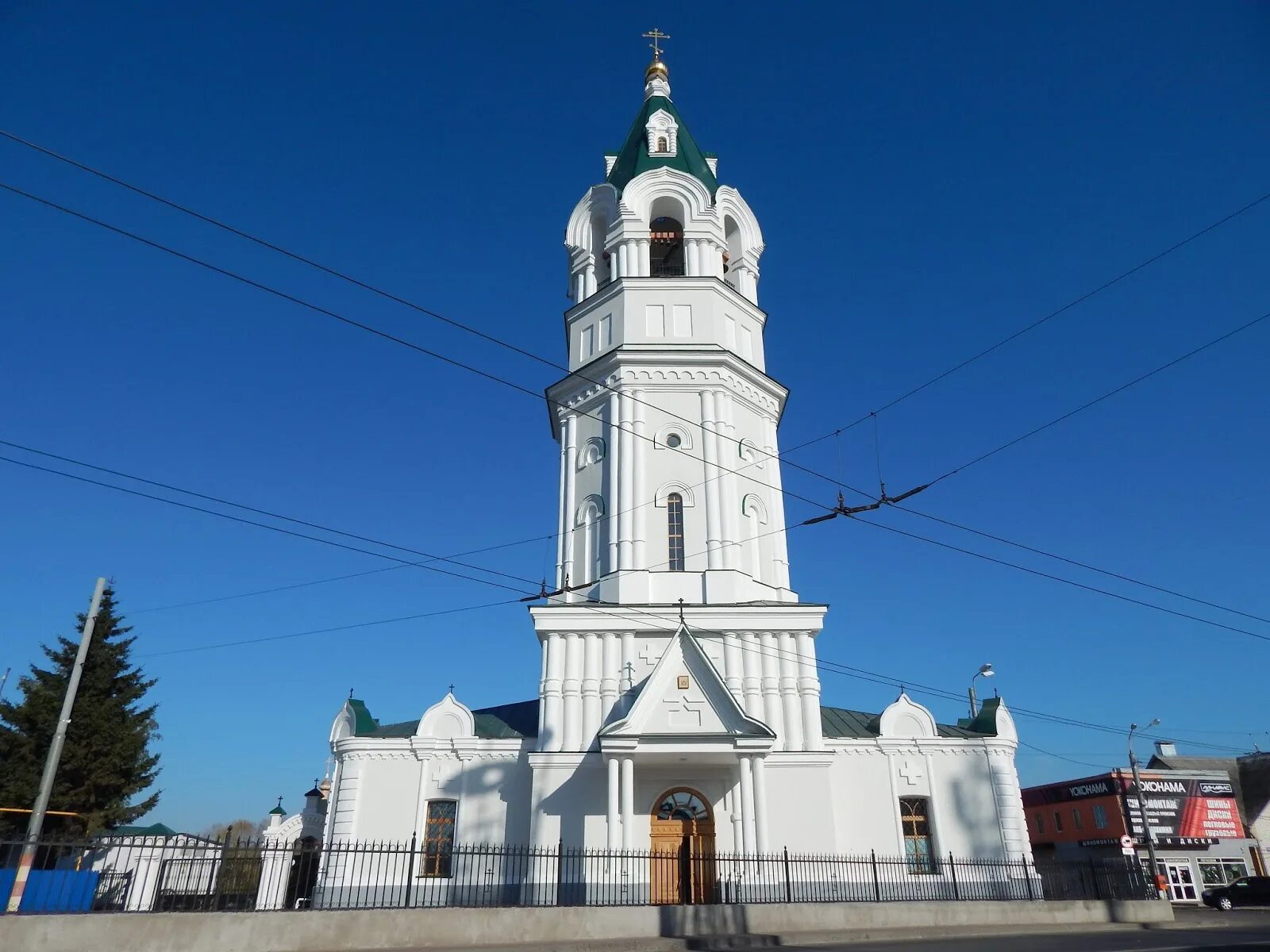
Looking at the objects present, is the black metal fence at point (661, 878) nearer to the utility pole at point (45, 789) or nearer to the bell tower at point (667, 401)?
the utility pole at point (45, 789)

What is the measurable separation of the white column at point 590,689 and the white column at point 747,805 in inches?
140

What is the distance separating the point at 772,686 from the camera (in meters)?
21.9

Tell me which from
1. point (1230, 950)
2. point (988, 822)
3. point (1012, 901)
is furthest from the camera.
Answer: point (988, 822)

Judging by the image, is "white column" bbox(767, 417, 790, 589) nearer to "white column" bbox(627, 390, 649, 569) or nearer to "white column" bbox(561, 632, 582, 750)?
"white column" bbox(627, 390, 649, 569)

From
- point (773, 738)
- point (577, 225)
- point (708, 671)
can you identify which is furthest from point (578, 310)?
point (773, 738)

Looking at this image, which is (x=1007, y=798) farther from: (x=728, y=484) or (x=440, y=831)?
(x=440, y=831)

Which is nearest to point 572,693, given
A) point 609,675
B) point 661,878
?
point 609,675

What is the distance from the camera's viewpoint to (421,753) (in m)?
22.9

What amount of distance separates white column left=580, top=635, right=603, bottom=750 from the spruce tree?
14957 mm

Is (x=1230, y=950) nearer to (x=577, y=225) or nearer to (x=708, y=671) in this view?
(x=708, y=671)

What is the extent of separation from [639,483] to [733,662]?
5.57m

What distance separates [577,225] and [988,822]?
70.7 feet

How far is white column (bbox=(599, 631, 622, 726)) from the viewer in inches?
845

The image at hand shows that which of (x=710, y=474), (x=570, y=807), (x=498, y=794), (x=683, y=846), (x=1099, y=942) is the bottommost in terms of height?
(x=1099, y=942)
